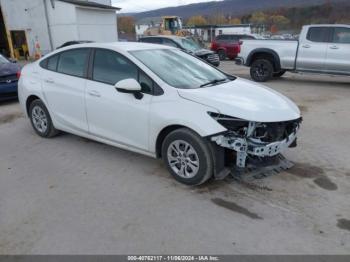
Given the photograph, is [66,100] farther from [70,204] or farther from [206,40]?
[206,40]

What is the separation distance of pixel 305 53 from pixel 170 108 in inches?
336

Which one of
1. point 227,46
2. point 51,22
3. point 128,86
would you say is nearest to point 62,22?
point 51,22

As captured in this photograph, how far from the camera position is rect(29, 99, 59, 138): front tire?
559 centimetres

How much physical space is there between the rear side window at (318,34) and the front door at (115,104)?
8.44 metres

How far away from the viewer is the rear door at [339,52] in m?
10.2

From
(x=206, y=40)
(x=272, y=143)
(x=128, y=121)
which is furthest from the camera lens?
(x=206, y=40)

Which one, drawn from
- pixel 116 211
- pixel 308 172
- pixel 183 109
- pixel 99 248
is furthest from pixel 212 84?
pixel 99 248

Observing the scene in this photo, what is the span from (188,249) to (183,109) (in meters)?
1.55

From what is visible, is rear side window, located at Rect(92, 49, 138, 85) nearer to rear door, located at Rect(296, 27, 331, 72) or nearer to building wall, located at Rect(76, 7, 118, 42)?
rear door, located at Rect(296, 27, 331, 72)

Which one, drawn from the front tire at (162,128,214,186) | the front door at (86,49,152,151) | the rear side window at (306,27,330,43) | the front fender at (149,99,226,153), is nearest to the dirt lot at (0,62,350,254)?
the front tire at (162,128,214,186)

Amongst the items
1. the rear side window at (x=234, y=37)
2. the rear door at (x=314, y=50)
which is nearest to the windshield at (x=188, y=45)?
the rear door at (x=314, y=50)

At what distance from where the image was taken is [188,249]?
2.94 meters

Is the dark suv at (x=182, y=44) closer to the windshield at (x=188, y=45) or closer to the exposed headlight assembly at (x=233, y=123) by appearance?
the windshield at (x=188, y=45)

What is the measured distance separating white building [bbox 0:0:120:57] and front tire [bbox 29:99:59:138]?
1706 cm
